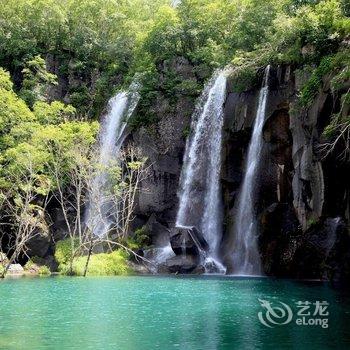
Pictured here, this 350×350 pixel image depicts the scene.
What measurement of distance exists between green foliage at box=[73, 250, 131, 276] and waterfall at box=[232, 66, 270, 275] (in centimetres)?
665

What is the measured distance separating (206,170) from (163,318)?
1918cm

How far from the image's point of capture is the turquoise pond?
9688 mm

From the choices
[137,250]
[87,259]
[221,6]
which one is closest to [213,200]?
[137,250]

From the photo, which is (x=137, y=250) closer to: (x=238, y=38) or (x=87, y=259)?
(x=87, y=259)

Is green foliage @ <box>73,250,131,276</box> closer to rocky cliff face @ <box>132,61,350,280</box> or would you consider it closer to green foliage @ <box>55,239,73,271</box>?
green foliage @ <box>55,239,73,271</box>

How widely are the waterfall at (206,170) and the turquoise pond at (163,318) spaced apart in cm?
1044

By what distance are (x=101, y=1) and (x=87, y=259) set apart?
27.3m

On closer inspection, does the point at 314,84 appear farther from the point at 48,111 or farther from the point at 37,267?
the point at 48,111

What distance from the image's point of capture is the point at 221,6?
127ft

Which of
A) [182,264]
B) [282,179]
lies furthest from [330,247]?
[182,264]

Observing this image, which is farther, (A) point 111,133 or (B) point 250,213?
(A) point 111,133

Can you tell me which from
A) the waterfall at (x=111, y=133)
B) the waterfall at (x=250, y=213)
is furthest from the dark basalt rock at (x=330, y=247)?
the waterfall at (x=111, y=133)

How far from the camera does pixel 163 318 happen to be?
496 inches

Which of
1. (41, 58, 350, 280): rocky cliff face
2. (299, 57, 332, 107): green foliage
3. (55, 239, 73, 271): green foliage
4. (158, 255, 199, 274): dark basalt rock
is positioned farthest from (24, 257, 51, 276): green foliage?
(299, 57, 332, 107): green foliage
